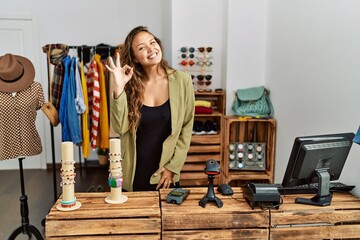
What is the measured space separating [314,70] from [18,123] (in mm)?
2049

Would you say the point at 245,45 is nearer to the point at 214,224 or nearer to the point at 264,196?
the point at 264,196

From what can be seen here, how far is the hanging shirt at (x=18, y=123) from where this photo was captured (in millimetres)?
2076

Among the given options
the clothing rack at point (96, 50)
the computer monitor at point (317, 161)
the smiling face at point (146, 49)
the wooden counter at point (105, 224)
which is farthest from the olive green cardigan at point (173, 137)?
the clothing rack at point (96, 50)

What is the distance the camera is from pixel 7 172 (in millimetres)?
4203

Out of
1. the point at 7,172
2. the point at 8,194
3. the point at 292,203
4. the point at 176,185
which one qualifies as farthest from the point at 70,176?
the point at 7,172

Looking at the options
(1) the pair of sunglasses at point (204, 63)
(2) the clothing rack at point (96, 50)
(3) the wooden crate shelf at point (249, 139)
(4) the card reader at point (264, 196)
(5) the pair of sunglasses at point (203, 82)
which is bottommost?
(3) the wooden crate shelf at point (249, 139)

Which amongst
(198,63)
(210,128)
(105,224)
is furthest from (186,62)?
(105,224)

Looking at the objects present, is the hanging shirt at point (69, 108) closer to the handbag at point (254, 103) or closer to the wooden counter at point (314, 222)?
the handbag at point (254, 103)

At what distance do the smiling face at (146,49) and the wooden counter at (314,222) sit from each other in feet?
3.00

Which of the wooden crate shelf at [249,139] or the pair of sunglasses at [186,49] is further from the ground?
the pair of sunglasses at [186,49]

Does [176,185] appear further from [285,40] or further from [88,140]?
[285,40]

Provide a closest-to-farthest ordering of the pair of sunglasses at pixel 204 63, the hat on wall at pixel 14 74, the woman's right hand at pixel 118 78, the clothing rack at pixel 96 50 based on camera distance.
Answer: the woman's right hand at pixel 118 78, the hat on wall at pixel 14 74, the clothing rack at pixel 96 50, the pair of sunglasses at pixel 204 63

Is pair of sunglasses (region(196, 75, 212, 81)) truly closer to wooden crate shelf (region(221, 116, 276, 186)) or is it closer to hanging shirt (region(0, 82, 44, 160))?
wooden crate shelf (region(221, 116, 276, 186))

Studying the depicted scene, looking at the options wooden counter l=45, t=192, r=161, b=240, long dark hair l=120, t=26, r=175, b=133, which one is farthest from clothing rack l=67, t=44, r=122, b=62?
wooden counter l=45, t=192, r=161, b=240
